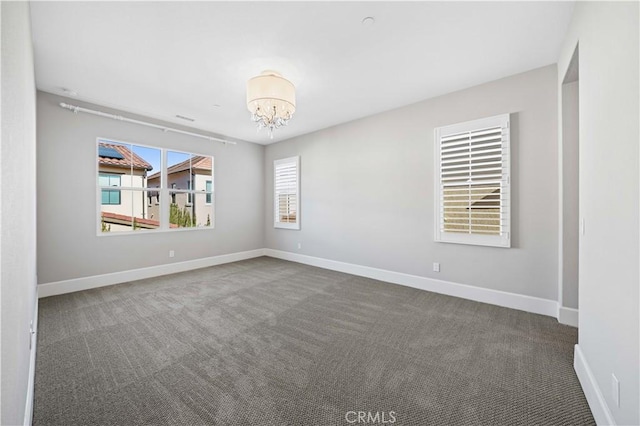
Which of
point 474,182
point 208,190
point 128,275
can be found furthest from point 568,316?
point 128,275

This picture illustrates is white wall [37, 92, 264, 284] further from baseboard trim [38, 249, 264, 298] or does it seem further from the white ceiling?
the white ceiling

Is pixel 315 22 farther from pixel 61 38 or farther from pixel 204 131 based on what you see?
pixel 204 131

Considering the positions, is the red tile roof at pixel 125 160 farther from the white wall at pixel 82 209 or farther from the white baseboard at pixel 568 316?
the white baseboard at pixel 568 316

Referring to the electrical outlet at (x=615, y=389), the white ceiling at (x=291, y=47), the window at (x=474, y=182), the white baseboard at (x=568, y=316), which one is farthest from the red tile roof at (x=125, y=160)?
the white baseboard at (x=568, y=316)

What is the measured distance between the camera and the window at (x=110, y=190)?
13.4 feet

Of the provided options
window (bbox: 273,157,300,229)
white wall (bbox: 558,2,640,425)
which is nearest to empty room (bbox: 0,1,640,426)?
white wall (bbox: 558,2,640,425)

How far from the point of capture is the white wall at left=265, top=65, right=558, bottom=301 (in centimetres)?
295

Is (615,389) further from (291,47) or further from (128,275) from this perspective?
(128,275)

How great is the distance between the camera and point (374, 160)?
14.4 ft

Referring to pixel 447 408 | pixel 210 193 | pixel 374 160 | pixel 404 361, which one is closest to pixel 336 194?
pixel 374 160

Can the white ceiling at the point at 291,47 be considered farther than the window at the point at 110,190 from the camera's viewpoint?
No

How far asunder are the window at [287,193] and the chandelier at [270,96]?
260cm

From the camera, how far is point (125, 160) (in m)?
4.33

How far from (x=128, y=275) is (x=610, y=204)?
5.55m
